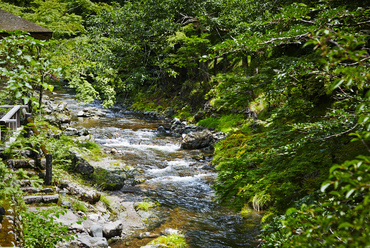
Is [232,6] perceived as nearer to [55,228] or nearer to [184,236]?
[184,236]

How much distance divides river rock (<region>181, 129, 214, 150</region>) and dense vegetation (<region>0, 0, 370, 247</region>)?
1.68 meters

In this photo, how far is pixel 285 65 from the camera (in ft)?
15.2

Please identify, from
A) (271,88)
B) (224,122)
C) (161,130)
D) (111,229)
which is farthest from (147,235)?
(161,130)

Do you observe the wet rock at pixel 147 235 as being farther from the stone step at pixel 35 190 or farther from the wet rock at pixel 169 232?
the stone step at pixel 35 190

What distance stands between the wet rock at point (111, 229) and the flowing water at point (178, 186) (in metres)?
0.31

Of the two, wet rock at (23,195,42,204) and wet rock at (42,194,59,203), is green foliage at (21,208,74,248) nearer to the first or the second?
wet rock at (23,195,42,204)

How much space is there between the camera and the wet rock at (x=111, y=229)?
6.32 meters

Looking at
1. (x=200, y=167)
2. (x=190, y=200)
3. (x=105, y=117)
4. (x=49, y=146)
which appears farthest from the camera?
(x=105, y=117)

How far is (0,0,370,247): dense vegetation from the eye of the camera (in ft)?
6.18

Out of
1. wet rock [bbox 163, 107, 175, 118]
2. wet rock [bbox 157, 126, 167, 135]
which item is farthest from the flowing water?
wet rock [bbox 163, 107, 175, 118]

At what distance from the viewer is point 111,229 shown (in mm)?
6402

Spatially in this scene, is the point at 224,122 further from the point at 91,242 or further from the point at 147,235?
the point at 91,242

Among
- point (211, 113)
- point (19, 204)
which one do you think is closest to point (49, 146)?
point (19, 204)

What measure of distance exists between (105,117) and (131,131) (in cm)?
585
